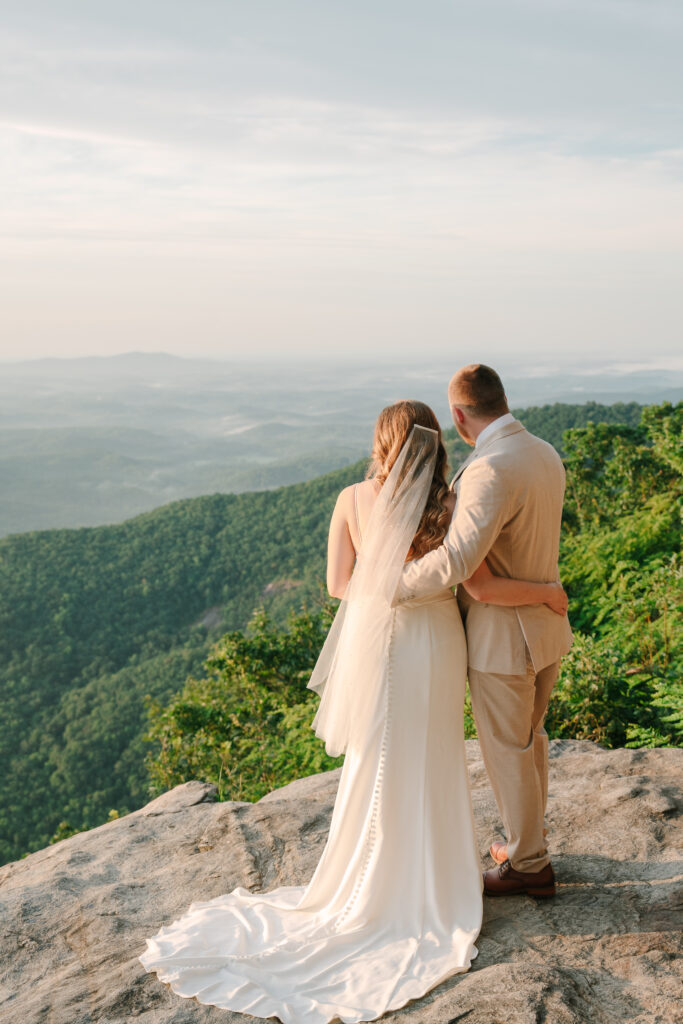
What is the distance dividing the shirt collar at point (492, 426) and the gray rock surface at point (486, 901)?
2018mm

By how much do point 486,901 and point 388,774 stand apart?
77 centimetres

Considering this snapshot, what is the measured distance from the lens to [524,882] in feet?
11.4

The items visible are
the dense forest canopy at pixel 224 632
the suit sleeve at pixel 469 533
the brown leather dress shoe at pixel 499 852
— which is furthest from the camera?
the dense forest canopy at pixel 224 632

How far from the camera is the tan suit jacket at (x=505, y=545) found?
3.19 m

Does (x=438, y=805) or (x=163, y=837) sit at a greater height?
(x=438, y=805)

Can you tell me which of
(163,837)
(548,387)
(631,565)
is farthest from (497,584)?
(548,387)

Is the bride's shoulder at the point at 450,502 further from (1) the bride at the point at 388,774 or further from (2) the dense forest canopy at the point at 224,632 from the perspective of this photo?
(2) the dense forest canopy at the point at 224,632

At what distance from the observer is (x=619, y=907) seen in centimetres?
337

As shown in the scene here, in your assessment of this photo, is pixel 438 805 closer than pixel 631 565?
Yes

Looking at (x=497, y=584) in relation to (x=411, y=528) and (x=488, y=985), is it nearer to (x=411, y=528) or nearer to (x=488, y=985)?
(x=411, y=528)

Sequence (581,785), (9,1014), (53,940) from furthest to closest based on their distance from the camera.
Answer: (581,785) → (53,940) → (9,1014)

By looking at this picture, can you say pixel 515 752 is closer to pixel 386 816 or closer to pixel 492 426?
pixel 386 816

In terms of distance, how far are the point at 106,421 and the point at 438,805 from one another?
182927 millimetres

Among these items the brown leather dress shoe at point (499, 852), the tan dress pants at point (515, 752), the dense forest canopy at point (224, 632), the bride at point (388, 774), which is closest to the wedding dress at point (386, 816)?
the bride at point (388, 774)
